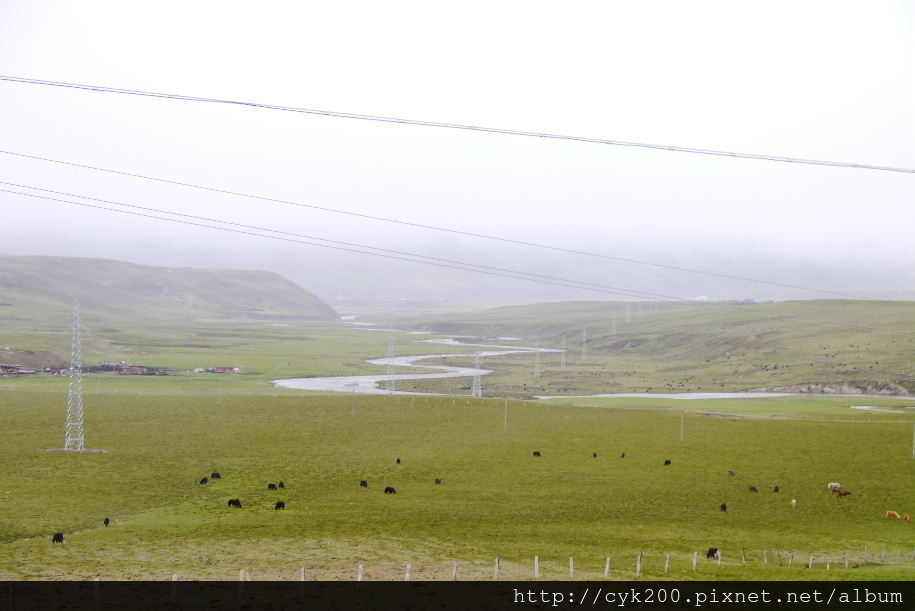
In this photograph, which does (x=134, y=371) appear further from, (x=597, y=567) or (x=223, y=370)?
(x=597, y=567)

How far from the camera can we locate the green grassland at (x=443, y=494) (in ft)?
116

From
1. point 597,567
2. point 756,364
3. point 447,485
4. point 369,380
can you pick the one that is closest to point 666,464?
point 447,485

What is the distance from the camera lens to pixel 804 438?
7888 cm

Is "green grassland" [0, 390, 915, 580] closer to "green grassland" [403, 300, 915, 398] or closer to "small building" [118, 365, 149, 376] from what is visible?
"green grassland" [403, 300, 915, 398]

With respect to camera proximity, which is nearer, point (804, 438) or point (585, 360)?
point (804, 438)

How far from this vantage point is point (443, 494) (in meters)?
53.8

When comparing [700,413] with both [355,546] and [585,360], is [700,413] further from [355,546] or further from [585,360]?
[585,360]

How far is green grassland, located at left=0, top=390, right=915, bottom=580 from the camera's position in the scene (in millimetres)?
35375

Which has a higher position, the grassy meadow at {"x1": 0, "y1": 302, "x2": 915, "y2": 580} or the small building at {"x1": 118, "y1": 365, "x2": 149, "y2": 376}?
the small building at {"x1": 118, "y1": 365, "x2": 149, "y2": 376}

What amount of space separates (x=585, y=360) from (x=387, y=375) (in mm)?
55331

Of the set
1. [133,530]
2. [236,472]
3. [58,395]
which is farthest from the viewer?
[58,395]

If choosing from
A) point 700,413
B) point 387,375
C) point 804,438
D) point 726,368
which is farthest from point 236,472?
point 726,368

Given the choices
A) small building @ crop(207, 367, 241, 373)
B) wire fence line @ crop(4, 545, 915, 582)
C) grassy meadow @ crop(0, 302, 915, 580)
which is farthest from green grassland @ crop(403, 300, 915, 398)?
wire fence line @ crop(4, 545, 915, 582)

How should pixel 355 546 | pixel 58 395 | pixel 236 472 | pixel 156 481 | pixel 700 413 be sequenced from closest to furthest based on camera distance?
pixel 355 546 < pixel 156 481 < pixel 236 472 < pixel 700 413 < pixel 58 395
